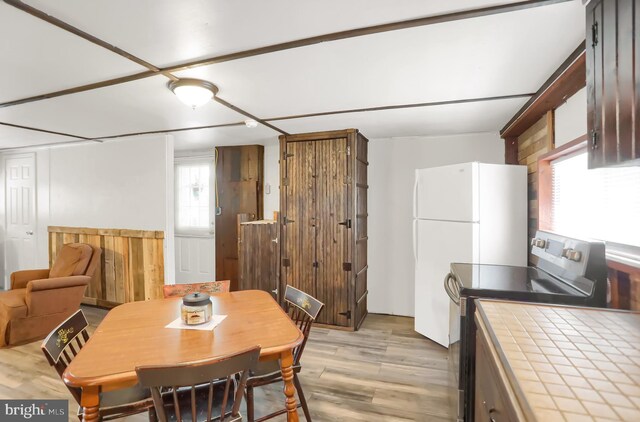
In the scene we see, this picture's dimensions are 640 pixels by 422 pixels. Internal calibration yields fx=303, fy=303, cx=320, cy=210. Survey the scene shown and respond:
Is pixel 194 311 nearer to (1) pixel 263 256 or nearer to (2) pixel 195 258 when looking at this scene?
(1) pixel 263 256

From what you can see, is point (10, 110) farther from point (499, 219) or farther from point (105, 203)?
point (499, 219)

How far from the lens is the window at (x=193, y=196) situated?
15.3ft

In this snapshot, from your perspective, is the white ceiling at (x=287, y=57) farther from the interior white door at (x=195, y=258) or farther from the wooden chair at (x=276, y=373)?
the interior white door at (x=195, y=258)

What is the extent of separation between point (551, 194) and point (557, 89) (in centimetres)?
84

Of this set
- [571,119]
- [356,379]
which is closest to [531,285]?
[571,119]

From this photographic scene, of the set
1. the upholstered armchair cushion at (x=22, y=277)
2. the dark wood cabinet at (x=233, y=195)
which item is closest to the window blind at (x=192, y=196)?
the dark wood cabinet at (x=233, y=195)

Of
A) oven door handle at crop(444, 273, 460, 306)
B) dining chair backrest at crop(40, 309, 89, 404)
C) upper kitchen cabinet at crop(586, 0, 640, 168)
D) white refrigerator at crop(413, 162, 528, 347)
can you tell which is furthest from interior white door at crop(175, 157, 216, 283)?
upper kitchen cabinet at crop(586, 0, 640, 168)

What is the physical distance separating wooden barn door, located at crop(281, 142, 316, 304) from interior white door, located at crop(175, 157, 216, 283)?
1552 mm

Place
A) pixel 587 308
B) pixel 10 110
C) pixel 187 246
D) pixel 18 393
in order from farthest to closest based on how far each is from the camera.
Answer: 1. pixel 187 246
2. pixel 10 110
3. pixel 18 393
4. pixel 587 308

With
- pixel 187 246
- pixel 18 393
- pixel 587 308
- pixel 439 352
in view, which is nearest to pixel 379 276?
pixel 439 352

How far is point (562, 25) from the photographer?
135 centimetres

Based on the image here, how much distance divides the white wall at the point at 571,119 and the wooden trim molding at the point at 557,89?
4 cm

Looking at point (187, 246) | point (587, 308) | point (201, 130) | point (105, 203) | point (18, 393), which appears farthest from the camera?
point (187, 246)

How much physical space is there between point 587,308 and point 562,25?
1.24m
